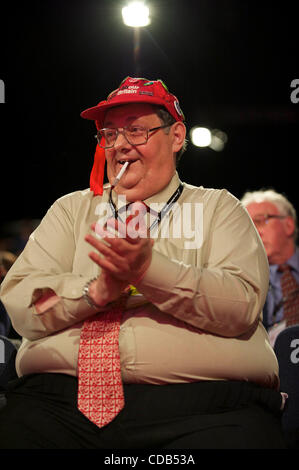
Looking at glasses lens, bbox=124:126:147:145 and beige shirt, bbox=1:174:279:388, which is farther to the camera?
glasses lens, bbox=124:126:147:145

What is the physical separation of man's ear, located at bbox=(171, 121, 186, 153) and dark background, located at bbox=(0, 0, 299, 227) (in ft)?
5.53

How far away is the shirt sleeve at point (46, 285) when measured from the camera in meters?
1.44

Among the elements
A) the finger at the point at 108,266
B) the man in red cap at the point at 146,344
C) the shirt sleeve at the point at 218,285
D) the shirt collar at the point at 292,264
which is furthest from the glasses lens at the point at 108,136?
the shirt collar at the point at 292,264

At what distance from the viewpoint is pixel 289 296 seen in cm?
287

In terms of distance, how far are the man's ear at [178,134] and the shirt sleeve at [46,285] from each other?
46 cm

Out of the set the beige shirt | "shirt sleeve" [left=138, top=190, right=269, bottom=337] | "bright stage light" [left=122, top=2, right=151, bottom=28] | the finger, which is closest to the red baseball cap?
the beige shirt

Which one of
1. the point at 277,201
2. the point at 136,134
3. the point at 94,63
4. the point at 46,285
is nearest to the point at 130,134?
the point at 136,134

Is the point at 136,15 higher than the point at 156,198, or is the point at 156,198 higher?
the point at 136,15

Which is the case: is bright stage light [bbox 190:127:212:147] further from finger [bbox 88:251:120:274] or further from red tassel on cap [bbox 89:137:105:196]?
finger [bbox 88:251:120:274]

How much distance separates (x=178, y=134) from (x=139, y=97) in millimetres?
207

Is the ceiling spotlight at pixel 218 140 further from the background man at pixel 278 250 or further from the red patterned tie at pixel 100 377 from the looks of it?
the red patterned tie at pixel 100 377

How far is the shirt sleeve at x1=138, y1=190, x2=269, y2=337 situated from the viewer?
1.33 metres

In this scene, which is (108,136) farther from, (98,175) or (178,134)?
(178,134)

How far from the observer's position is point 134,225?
4.19 ft
